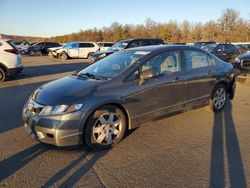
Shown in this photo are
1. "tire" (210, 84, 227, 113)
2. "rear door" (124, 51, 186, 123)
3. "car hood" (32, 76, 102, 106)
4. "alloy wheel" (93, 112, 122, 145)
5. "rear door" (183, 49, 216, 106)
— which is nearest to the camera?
"car hood" (32, 76, 102, 106)

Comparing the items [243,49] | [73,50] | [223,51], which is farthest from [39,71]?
[243,49]

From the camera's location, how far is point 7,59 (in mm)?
10906

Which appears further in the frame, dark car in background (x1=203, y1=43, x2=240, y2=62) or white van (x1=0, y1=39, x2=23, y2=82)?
dark car in background (x1=203, y1=43, x2=240, y2=62)

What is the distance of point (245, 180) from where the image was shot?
10.7ft

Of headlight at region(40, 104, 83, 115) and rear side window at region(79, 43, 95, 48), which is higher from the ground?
rear side window at region(79, 43, 95, 48)

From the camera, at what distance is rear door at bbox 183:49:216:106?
17.7 feet

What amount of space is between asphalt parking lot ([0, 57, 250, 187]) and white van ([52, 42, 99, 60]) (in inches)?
814

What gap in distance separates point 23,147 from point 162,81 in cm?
255

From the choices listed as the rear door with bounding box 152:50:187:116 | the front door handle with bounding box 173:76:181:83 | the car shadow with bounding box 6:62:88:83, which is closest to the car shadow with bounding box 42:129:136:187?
the rear door with bounding box 152:50:187:116

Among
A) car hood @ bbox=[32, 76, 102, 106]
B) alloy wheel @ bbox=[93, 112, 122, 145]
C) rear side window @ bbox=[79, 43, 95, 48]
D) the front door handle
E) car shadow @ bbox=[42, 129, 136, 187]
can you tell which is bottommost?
car shadow @ bbox=[42, 129, 136, 187]

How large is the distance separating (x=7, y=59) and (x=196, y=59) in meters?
8.12

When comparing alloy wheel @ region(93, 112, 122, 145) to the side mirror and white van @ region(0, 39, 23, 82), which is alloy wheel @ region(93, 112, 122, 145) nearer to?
the side mirror

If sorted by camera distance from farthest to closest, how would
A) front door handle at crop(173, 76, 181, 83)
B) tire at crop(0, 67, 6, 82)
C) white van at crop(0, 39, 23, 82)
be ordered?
tire at crop(0, 67, 6, 82) < white van at crop(0, 39, 23, 82) < front door handle at crop(173, 76, 181, 83)

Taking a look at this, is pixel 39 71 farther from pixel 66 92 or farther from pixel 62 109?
pixel 62 109
